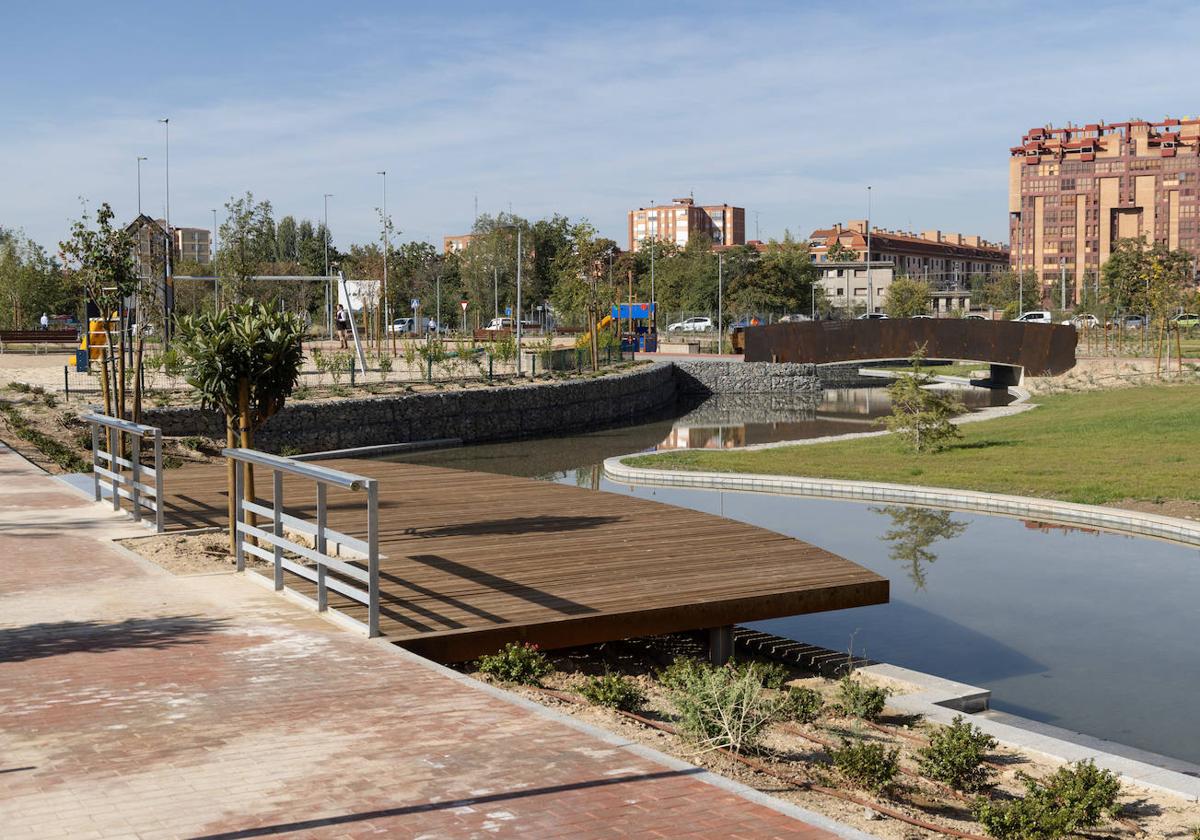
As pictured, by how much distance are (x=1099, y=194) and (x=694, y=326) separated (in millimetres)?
100346

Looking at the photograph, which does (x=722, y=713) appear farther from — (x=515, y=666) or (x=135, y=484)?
(x=135, y=484)

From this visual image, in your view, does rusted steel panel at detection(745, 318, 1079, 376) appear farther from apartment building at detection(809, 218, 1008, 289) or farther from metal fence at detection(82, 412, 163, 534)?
apartment building at detection(809, 218, 1008, 289)

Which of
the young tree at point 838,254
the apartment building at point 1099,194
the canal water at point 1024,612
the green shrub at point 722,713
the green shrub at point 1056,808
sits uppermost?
the apartment building at point 1099,194

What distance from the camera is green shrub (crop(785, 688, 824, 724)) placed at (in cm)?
823

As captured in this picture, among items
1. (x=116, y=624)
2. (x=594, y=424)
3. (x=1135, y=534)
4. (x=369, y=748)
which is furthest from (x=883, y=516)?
(x=594, y=424)

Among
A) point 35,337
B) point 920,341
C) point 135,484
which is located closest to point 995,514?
point 135,484

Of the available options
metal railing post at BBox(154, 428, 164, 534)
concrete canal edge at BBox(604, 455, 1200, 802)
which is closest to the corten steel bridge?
concrete canal edge at BBox(604, 455, 1200, 802)

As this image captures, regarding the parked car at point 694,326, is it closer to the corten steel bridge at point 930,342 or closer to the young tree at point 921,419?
the corten steel bridge at point 930,342

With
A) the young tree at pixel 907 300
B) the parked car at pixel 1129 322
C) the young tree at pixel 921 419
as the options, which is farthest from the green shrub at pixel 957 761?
the young tree at pixel 907 300

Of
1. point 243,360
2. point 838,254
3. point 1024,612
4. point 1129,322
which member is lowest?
point 1024,612

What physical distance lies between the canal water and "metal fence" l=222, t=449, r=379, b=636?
3.89 meters

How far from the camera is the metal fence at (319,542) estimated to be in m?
8.64

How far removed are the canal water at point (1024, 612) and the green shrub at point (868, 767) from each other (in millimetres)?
3520

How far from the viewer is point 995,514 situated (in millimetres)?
18844
